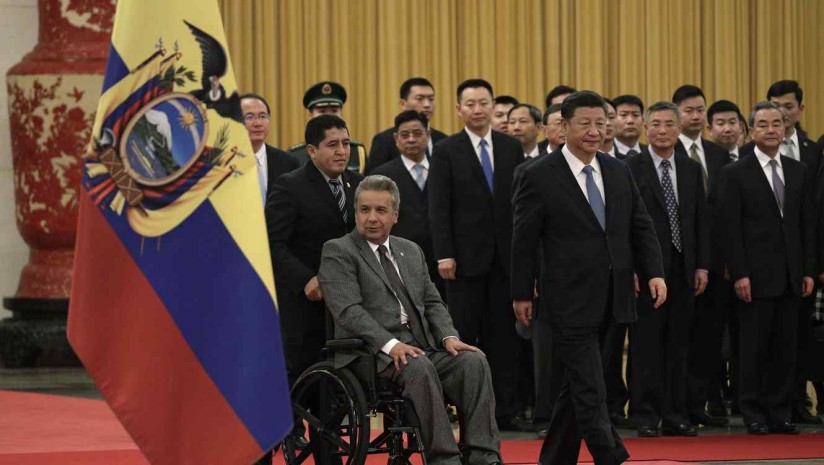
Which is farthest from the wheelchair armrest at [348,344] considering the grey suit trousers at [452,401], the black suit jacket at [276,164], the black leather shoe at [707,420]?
the black leather shoe at [707,420]

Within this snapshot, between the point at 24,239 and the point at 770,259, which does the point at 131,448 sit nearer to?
the point at 770,259

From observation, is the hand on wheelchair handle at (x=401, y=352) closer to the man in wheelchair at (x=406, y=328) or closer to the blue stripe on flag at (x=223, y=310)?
the man in wheelchair at (x=406, y=328)

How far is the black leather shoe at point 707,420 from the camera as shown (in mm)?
6723

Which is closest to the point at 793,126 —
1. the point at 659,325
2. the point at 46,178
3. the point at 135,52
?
the point at 659,325

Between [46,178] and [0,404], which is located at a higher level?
[46,178]

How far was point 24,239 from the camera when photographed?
8.97 m

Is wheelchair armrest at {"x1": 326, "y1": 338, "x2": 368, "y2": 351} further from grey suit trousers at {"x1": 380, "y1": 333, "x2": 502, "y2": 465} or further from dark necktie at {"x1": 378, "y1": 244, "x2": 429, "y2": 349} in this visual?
dark necktie at {"x1": 378, "y1": 244, "x2": 429, "y2": 349}

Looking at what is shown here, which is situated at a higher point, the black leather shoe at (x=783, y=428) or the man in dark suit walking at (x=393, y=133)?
the man in dark suit walking at (x=393, y=133)

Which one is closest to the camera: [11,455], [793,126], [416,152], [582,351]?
[582,351]

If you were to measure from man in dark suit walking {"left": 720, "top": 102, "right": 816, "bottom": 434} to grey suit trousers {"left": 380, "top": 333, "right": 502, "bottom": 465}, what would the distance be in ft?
7.16

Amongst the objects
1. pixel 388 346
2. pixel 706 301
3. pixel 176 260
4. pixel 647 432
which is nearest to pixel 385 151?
pixel 706 301

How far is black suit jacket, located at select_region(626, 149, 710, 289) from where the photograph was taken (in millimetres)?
6406

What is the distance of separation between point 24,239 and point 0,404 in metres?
2.01

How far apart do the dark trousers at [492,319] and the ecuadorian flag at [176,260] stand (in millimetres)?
3233
